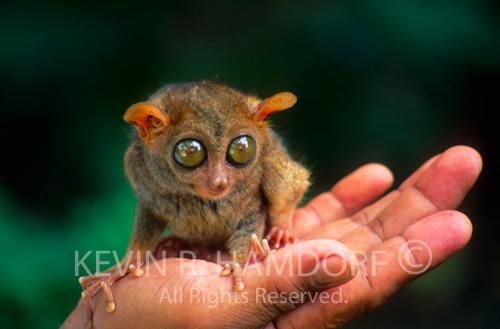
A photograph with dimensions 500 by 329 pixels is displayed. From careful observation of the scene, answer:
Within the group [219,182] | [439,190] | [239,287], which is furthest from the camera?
[439,190]

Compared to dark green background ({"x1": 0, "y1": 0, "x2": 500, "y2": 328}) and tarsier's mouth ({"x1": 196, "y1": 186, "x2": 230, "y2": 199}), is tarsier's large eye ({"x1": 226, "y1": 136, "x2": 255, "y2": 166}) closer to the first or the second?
tarsier's mouth ({"x1": 196, "y1": 186, "x2": 230, "y2": 199})

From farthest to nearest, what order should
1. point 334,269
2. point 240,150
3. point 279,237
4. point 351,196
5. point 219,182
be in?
point 351,196, point 279,237, point 240,150, point 219,182, point 334,269

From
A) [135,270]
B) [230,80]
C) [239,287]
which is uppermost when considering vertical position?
[230,80]

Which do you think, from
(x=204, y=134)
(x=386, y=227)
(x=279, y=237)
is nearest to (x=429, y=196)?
(x=386, y=227)

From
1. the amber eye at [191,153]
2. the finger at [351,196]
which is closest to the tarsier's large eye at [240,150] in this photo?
the amber eye at [191,153]

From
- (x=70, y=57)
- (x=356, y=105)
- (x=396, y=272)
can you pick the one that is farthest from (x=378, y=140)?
(x=70, y=57)

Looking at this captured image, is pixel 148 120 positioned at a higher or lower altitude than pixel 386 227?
higher

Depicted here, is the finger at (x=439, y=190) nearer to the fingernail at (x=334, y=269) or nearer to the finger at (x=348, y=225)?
the finger at (x=348, y=225)

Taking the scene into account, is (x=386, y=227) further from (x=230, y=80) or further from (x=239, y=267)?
(x=230, y=80)
